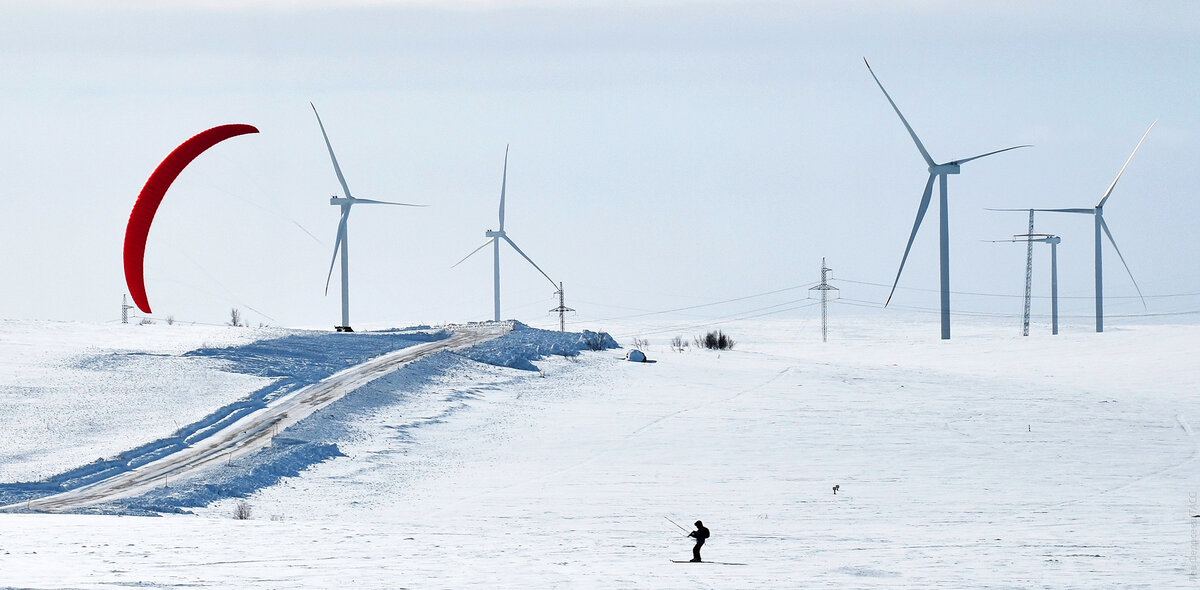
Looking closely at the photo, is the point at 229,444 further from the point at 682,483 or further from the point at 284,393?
the point at 682,483

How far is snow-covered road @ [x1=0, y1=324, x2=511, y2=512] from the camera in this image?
26.5m

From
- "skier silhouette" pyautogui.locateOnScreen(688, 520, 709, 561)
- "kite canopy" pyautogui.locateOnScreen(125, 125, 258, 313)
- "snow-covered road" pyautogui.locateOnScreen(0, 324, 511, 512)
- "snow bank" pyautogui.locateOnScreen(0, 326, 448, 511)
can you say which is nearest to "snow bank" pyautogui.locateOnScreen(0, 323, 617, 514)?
"snow bank" pyautogui.locateOnScreen(0, 326, 448, 511)

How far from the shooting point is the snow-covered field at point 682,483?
52.0 feet

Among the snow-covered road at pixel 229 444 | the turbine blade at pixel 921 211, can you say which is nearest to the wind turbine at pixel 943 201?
the turbine blade at pixel 921 211

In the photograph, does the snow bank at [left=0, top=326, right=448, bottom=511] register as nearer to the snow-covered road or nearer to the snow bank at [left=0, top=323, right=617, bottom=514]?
the snow bank at [left=0, top=323, right=617, bottom=514]

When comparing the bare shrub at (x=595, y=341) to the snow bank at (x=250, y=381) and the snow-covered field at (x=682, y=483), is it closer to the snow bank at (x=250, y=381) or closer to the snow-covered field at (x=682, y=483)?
the snow-covered field at (x=682, y=483)

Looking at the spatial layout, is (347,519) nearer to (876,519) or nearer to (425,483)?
(425,483)

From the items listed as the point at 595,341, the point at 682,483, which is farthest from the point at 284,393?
the point at 595,341

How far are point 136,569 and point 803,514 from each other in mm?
13443

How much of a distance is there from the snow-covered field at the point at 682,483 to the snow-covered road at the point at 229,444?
1.43 metres

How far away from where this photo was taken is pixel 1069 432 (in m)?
38.4

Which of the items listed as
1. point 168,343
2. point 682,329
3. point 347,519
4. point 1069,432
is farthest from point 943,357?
point 682,329

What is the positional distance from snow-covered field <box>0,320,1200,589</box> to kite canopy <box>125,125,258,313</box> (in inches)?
144

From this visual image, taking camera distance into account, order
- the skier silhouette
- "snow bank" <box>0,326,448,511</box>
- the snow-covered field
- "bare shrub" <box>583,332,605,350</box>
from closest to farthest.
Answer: the snow-covered field
the skier silhouette
"snow bank" <box>0,326,448,511</box>
"bare shrub" <box>583,332,605,350</box>
